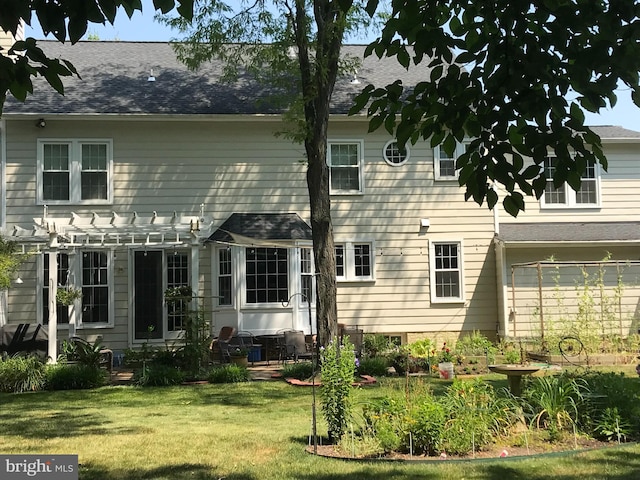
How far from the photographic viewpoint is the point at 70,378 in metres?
12.7

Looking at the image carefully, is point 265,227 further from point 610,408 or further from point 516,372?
point 610,408

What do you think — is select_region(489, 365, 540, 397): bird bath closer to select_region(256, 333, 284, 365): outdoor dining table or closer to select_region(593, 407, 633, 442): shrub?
select_region(593, 407, 633, 442): shrub

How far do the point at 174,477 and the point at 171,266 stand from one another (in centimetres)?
1141

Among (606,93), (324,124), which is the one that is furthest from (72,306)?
(606,93)

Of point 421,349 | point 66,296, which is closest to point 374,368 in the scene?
point 421,349

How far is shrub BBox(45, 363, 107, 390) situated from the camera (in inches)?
498

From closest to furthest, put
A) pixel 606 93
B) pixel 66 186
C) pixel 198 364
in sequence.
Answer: pixel 606 93 → pixel 198 364 → pixel 66 186

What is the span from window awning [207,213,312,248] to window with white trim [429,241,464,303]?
3278 mm

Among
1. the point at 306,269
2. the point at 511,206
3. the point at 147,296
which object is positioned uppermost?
the point at 306,269

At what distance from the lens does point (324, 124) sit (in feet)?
44.7

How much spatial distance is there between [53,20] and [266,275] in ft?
44.1

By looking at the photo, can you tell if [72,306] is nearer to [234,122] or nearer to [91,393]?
[91,393]

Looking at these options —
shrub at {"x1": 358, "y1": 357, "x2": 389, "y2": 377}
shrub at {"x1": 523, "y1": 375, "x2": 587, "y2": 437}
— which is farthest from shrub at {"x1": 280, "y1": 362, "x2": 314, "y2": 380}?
shrub at {"x1": 523, "y1": 375, "x2": 587, "y2": 437}

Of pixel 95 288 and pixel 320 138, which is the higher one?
pixel 320 138
